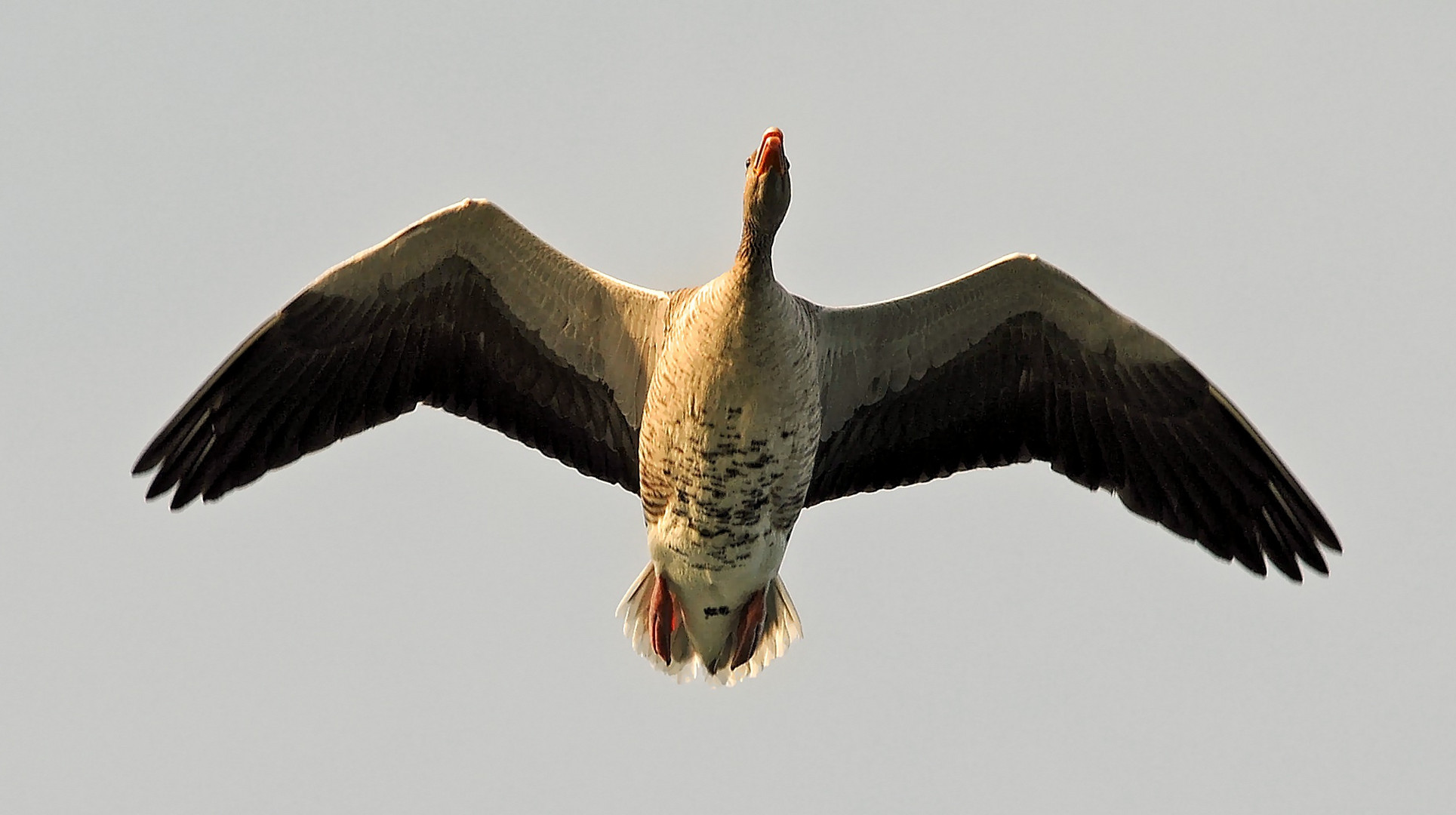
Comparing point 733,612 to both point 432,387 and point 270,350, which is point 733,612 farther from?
point 270,350

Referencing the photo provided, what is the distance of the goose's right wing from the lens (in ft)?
29.5

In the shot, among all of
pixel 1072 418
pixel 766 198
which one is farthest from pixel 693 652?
pixel 766 198

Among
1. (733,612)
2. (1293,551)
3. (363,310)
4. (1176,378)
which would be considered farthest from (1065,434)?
(363,310)

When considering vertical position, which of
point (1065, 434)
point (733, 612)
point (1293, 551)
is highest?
point (1065, 434)

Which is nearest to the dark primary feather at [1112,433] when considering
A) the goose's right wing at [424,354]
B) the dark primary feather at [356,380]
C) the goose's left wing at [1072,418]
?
the goose's left wing at [1072,418]

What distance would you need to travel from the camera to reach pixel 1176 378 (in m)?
9.41

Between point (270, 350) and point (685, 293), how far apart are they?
243 centimetres

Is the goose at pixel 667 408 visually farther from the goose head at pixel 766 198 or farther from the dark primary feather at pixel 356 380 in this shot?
the goose head at pixel 766 198

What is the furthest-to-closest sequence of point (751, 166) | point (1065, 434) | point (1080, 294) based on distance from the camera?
point (1065, 434) < point (1080, 294) < point (751, 166)

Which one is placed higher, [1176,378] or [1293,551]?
[1176,378]

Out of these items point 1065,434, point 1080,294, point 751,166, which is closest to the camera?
point 751,166

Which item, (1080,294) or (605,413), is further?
(605,413)

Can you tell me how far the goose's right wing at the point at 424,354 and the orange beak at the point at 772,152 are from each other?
3.67 ft

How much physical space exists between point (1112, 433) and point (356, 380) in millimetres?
4369
